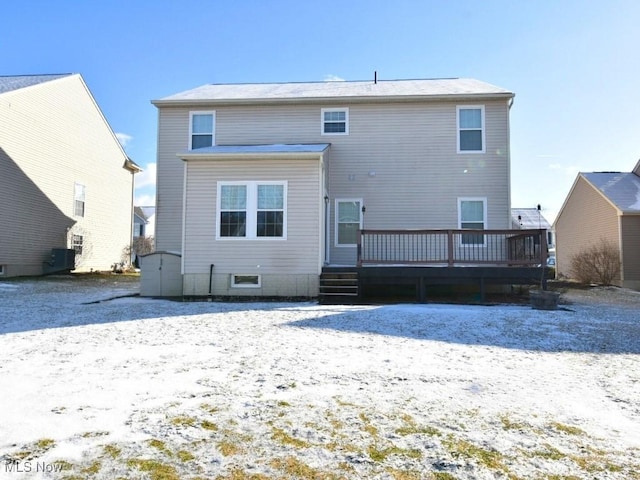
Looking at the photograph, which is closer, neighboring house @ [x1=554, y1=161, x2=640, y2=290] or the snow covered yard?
the snow covered yard

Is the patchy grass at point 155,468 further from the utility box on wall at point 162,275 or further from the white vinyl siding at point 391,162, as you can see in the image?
the white vinyl siding at point 391,162

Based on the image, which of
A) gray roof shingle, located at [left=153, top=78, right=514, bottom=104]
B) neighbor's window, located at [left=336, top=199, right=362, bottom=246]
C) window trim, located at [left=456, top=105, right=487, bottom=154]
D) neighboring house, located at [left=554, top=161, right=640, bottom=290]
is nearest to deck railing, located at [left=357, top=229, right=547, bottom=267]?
neighbor's window, located at [left=336, top=199, right=362, bottom=246]

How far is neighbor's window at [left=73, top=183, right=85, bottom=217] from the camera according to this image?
62.7ft

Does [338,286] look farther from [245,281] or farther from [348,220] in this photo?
[348,220]

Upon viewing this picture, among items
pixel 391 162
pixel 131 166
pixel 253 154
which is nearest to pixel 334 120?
pixel 391 162

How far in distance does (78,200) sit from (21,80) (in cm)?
537

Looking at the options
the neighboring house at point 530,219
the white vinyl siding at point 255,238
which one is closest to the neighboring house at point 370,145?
the white vinyl siding at point 255,238

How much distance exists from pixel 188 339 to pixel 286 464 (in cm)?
377

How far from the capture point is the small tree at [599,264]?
53.0 feet

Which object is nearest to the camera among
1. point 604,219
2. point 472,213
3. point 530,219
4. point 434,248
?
point 434,248

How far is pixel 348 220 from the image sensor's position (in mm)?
12797

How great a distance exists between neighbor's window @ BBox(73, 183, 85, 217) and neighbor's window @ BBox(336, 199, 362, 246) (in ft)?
43.6

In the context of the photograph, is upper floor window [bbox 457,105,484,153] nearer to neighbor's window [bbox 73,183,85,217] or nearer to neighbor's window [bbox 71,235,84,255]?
neighbor's window [bbox 73,183,85,217]

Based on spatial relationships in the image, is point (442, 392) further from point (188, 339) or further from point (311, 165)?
point (311, 165)
